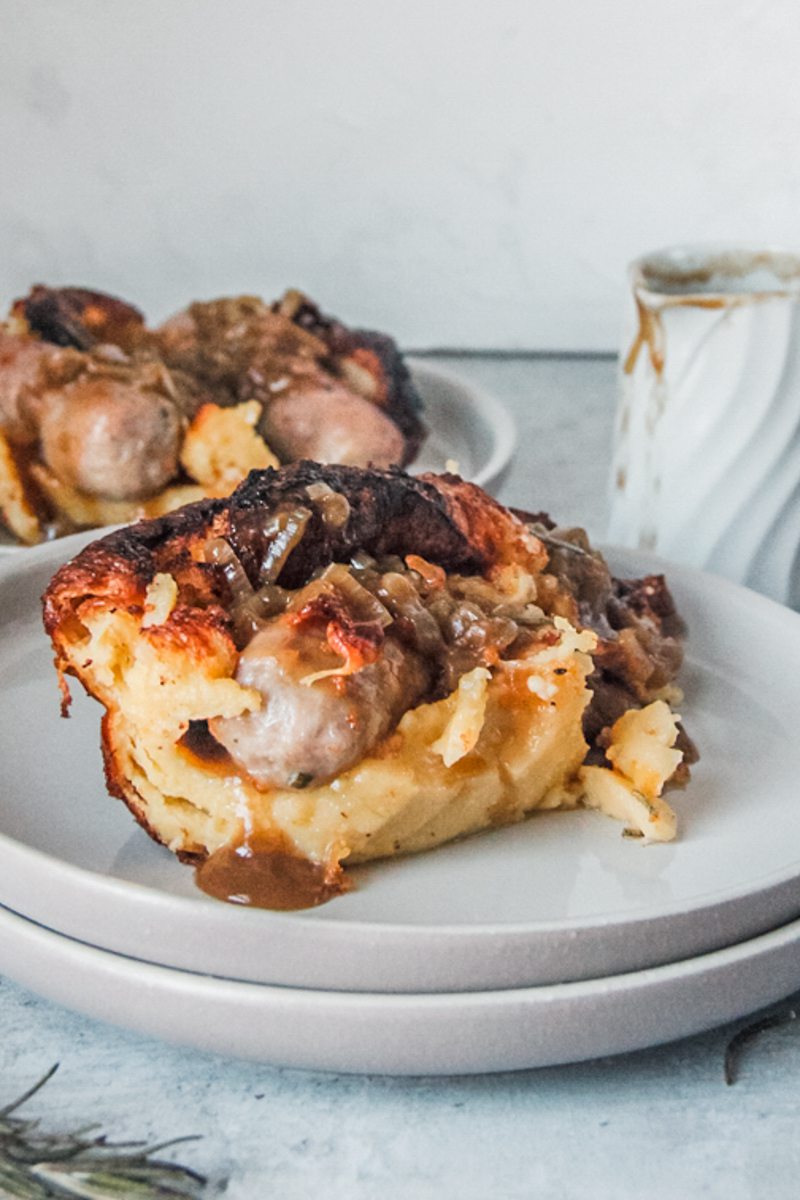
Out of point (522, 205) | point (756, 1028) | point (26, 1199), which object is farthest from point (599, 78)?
point (26, 1199)

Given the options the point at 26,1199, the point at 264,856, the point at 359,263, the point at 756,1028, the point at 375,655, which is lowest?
the point at 359,263

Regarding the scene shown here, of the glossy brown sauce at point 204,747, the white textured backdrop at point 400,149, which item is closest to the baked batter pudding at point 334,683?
the glossy brown sauce at point 204,747

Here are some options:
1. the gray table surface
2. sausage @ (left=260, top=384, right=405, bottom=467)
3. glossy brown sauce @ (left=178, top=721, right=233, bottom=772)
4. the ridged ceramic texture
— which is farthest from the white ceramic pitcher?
glossy brown sauce @ (left=178, top=721, right=233, bottom=772)

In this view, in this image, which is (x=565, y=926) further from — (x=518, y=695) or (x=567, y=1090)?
(x=518, y=695)

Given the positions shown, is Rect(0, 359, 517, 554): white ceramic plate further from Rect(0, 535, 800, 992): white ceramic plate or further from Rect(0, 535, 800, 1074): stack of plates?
Rect(0, 535, 800, 1074): stack of plates

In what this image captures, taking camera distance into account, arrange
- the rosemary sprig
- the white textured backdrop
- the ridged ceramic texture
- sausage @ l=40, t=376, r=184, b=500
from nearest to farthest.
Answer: the rosemary sprig < the ridged ceramic texture < sausage @ l=40, t=376, r=184, b=500 < the white textured backdrop

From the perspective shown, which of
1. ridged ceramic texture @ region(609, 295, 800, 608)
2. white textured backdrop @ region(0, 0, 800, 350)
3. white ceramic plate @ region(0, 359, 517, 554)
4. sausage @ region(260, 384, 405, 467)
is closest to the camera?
ridged ceramic texture @ region(609, 295, 800, 608)

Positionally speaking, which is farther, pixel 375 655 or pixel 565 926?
pixel 375 655
